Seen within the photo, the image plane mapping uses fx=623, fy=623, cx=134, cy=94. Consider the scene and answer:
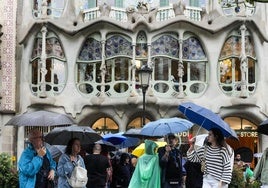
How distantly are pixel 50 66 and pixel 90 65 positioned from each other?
6.93 ft

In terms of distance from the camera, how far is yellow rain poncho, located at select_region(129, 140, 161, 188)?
1294 cm

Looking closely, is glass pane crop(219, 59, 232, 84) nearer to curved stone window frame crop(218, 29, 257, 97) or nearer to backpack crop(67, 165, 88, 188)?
curved stone window frame crop(218, 29, 257, 97)

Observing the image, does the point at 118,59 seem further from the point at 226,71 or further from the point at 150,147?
the point at 150,147

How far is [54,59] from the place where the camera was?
108ft

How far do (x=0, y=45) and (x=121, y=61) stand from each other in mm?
6582

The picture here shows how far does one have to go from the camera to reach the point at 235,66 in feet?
106

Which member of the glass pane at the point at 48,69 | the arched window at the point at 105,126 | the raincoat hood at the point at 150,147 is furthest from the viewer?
the arched window at the point at 105,126

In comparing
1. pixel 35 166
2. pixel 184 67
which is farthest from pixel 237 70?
pixel 35 166

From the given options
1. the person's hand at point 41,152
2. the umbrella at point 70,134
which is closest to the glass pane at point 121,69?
the umbrella at point 70,134

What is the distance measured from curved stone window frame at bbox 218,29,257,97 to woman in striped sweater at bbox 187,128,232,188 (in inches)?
858

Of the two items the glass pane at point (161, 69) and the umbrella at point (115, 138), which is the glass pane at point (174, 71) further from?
the umbrella at point (115, 138)

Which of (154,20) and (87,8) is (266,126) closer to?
(154,20)

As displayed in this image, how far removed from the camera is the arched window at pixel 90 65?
32.9 meters

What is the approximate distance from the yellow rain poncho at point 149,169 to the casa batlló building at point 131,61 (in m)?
18.2
